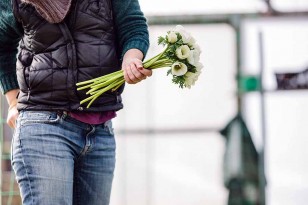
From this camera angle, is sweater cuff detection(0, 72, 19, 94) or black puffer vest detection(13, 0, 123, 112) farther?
sweater cuff detection(0, 72, 19, 94)

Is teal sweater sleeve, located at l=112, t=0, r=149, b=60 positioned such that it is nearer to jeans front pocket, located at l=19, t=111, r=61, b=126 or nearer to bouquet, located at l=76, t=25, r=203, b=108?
bouquet, located at l=76, t=25, r=203, b=108

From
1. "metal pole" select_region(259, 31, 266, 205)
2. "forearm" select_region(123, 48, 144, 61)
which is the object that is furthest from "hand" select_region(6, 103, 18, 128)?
"metal pole" select_region(259, 31, 266, 205)

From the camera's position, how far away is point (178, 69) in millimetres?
2244

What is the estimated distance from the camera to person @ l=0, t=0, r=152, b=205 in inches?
90.2

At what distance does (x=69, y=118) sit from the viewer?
234 centimetres

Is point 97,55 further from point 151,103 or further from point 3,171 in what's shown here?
point 151,103

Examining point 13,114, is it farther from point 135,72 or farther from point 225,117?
point 225,117

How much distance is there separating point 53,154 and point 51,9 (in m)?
0.42

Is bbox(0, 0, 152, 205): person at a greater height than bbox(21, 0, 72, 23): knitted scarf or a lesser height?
lesser

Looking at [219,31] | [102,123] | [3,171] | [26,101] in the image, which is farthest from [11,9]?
[219,31]

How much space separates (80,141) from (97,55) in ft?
0.85

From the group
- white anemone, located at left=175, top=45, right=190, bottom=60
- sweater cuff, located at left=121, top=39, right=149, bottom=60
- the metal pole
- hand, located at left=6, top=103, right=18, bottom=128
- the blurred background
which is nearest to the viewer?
white anemone, located at left=175, top=45, right=190, bottom=60

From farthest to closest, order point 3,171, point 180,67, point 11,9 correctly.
Result: point 3,171, point 11,9, point 180,67

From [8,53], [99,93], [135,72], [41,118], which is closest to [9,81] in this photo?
[8,53]
